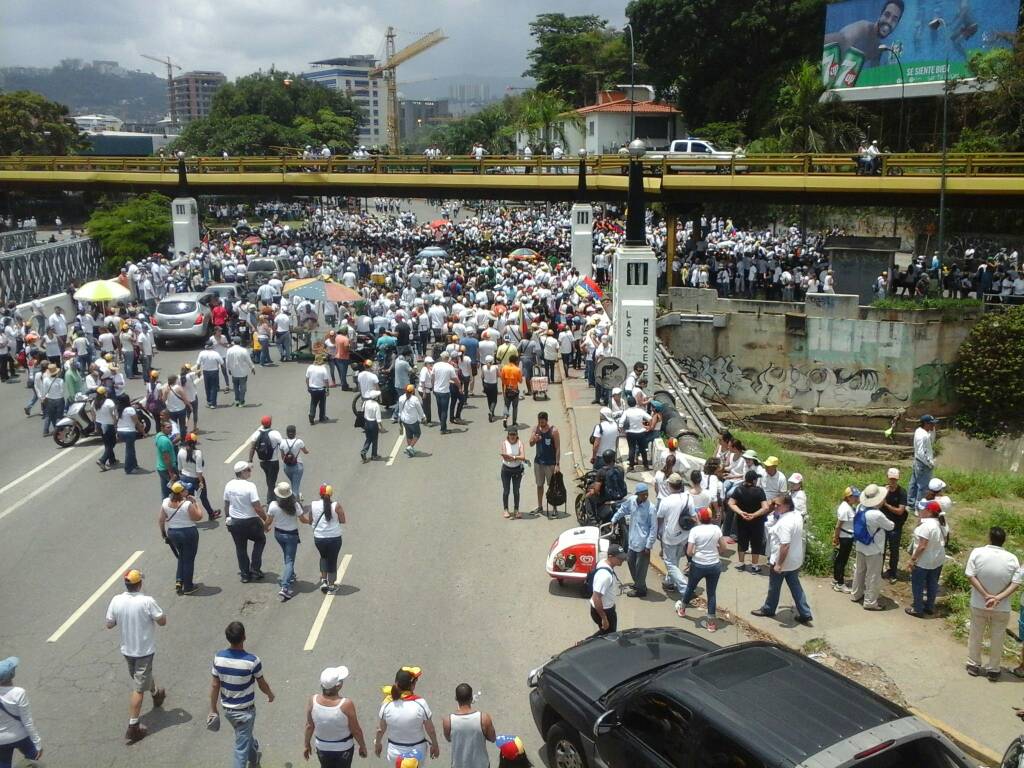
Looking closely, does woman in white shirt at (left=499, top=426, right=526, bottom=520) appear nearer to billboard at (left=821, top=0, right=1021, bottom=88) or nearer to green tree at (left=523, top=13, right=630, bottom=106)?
billboard at (left=821, top=0, right=1021, bottom=88)

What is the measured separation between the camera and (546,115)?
69438 mm

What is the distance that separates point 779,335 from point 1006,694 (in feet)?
73.1

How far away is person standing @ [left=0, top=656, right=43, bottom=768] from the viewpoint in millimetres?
7352

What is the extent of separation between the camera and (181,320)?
2647cm

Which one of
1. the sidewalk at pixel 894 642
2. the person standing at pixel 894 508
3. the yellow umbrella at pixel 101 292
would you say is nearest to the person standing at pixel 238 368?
the yellow umbrella at pixel 101 292

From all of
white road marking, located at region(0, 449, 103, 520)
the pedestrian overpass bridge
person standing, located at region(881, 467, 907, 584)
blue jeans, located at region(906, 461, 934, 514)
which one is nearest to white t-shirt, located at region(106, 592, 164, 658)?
white road marking, located at region(0, 449, 103, 520)

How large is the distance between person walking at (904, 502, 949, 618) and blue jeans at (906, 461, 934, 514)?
5.59 meters

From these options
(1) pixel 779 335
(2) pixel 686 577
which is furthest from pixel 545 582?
(1) pixel 779 335

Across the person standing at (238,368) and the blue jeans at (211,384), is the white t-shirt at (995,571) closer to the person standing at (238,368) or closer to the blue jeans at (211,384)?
the person standing at (238,368)

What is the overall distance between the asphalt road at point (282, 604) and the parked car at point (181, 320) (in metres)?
9.43

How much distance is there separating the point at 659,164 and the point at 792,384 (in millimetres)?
9147

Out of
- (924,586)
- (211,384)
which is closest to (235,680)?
(924,586)

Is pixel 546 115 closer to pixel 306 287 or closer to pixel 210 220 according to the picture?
pixel 210 220

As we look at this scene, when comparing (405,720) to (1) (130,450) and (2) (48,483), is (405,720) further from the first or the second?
(2) (48,483)
